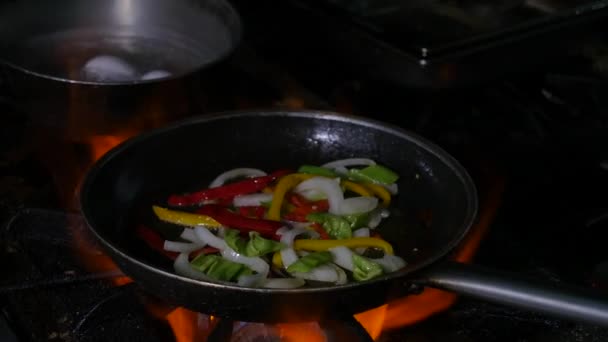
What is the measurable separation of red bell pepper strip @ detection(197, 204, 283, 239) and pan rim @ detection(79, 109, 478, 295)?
20 cm

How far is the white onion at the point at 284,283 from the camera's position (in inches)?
47.2

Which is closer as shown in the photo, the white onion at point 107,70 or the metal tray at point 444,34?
the white onion at point 107,70

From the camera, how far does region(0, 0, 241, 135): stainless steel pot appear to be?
1.74 metres

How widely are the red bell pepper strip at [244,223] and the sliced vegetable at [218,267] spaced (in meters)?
0.09

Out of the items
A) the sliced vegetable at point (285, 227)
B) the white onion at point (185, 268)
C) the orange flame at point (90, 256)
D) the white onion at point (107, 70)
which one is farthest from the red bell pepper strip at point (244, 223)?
the white onion at point (107, 70)

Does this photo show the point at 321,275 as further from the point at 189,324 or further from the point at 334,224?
the point at 189,324

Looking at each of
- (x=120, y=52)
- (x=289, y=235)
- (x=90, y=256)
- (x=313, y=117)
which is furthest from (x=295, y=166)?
(x=120, y=52)

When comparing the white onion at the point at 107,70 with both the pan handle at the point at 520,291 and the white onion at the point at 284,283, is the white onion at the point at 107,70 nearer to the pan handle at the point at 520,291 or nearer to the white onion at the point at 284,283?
the white onion at the point at 284,283

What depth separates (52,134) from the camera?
181 centimetres

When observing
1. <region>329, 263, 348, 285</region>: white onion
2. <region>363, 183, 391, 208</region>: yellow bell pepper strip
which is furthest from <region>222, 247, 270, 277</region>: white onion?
<region>363, 183, 391, 208</region>: yellow bell pepper strip

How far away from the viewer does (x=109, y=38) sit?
195 centimetres

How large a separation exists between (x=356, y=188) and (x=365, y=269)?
0.89ft

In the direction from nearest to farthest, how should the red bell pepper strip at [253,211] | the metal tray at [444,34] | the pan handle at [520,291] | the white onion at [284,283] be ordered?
1. the pan handle at [520,291]
2. the white onion at [284,283]
3. the red bell pepper strip at [253,211]
4. the metal tray at [444,34]

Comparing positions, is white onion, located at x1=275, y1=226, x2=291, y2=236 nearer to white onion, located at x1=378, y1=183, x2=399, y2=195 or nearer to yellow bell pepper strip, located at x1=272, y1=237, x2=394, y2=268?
yellow bell pepper strip, located at x1=272, y1=237, x2=394, y2=268
